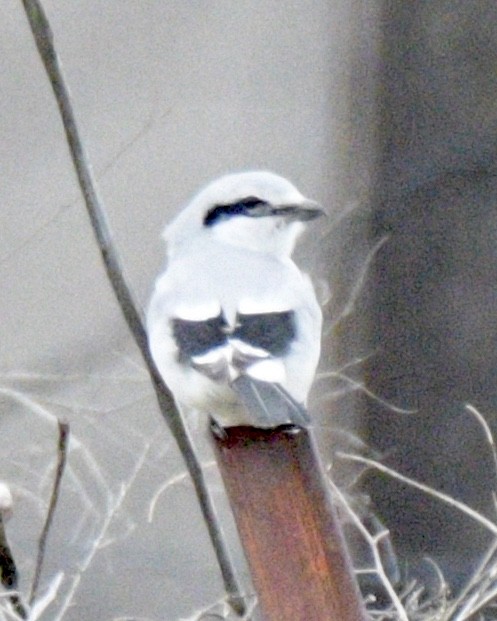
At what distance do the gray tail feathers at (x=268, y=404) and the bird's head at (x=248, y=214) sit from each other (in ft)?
0.65

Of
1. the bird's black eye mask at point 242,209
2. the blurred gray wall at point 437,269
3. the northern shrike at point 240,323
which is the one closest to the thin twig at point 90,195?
the northern shrike at point 240,323

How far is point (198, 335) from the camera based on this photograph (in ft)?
3.29

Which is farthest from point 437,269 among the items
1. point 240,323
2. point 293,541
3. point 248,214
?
point 293,541

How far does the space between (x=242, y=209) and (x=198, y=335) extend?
0.15 metres

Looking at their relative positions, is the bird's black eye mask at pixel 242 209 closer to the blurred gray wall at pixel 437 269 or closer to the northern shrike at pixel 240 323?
the northern shrike at pixel 240 323

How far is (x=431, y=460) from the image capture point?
2547mm

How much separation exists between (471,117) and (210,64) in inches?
19.6

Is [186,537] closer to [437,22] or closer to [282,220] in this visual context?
[437,22]

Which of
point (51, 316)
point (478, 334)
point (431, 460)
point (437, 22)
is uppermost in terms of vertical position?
point (437, 22)

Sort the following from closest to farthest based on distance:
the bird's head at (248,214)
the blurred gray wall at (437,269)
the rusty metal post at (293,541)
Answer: the rusty metal post at (293,541) → the bird's head at (248,214) → the blurred gray wall at (437,269)

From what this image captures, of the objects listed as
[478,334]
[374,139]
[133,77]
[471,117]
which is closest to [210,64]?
[133,77]

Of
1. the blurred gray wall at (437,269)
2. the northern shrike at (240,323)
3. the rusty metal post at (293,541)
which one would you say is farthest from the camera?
the blurred gray wall at (437,269)

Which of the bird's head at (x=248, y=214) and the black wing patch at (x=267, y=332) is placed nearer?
the black wing patch at (x=267, y=332)

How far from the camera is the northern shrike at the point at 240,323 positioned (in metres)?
0.96
